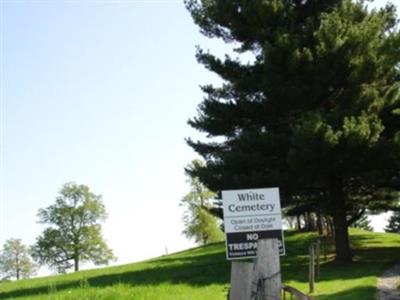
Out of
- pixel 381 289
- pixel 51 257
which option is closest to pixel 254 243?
pixel 381 289

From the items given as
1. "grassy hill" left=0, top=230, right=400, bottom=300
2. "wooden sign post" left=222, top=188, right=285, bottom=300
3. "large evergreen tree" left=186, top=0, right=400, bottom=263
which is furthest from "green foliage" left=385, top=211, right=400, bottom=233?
"wooden sign post" left=222, top=188, right=285, bottom=300

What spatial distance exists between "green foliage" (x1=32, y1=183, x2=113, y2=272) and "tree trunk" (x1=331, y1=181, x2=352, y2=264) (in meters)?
44.3

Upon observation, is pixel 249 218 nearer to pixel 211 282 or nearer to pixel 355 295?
pixel 355 295

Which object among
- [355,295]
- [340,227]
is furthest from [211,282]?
[340,227]

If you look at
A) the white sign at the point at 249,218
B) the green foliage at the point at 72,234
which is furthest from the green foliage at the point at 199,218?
the white sign at the point at 249,218

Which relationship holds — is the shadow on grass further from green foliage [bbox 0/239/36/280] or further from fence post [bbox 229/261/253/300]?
green foliage [bbox 0/239/36/280]

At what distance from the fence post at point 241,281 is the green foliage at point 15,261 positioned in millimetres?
76072

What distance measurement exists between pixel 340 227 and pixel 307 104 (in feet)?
18.4

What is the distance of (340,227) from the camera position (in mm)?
25094

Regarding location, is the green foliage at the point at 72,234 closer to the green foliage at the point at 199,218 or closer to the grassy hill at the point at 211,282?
the green foliage at the point at 199,218

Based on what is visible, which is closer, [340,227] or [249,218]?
[249,218]

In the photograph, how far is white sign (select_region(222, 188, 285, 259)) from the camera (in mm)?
11430

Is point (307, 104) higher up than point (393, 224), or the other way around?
point (307, 104)

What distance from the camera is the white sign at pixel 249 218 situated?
37.5 feet
